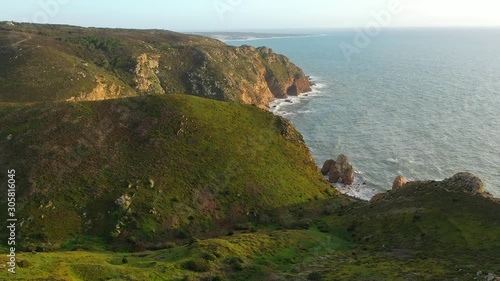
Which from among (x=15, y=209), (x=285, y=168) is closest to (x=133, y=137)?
(x=15, y=209)

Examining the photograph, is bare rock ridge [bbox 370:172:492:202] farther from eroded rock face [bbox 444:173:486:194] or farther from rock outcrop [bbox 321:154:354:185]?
rock outcrop [bbox 321:154:354:185]

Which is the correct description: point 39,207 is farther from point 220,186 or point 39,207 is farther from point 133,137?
point 220,186

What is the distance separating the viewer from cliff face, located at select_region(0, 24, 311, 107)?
366ft

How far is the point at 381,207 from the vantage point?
222 feet

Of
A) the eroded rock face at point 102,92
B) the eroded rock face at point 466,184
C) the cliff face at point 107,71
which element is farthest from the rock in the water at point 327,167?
the eroded rock face at point 102,92

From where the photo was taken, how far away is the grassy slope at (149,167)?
58000mm

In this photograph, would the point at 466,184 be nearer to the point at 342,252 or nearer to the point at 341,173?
the point at 342,252

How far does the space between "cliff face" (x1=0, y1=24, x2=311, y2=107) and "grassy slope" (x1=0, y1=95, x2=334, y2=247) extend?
3716 centimetres

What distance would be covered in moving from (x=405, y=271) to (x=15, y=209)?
54926 mm

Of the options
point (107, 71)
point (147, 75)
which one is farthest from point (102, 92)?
point (147, 75)

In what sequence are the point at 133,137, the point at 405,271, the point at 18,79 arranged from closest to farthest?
1. the point at 405,271
2. the point at 133,137
3. the point at 18,79

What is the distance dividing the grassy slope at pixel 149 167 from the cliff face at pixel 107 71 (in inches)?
1463

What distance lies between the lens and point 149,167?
229 ft

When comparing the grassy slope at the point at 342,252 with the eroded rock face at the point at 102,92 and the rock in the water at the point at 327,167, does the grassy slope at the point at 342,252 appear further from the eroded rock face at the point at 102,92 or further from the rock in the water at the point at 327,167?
the eroded rock face at the point at 102,92
